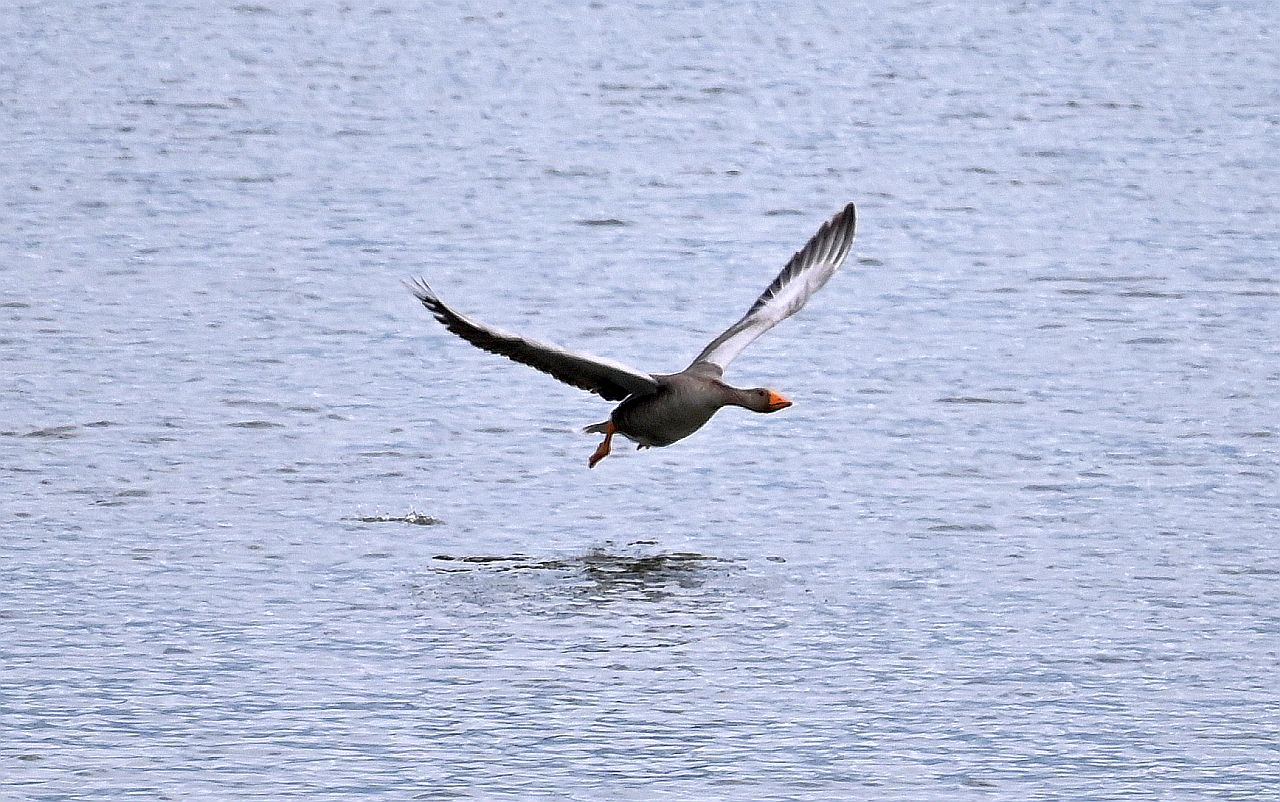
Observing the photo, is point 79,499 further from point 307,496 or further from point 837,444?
point 837,444

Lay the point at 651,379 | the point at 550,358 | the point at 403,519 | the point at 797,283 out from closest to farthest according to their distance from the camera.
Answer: the point at 550,358 → the point at 651,379 → the point at 403,519 → the point at 797,283

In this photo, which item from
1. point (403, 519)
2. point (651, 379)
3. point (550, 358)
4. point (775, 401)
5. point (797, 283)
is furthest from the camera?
point (797, 283)

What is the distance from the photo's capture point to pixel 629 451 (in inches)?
577

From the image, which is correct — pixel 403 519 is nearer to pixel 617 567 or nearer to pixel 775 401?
pixel 617 567

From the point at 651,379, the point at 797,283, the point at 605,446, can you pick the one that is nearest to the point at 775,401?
the point at 651,379

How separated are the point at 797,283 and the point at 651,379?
2.03 metres

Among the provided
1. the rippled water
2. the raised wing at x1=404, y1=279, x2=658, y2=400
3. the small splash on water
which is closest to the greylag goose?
the raised wing at x1=404, y1=279, x2=658, y2=400

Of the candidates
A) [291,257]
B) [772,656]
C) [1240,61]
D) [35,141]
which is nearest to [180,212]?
[291,257]

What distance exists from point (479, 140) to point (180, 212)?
4471 millimetres

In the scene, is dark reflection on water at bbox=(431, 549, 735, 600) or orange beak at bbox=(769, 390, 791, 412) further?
orange beak at bbox=(769, 390, 791, 412)

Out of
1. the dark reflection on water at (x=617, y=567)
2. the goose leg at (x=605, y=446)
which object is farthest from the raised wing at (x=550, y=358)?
the dark reflection on water at (x=617, y=567)

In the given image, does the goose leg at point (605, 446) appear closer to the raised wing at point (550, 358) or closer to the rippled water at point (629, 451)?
the raised wing at point (550, 358)

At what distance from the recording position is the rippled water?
31.3 ft

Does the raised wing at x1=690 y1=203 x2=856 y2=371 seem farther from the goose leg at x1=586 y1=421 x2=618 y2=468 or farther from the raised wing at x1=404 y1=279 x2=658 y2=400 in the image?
the raised wing at x1=404 y1=279 x2=658 y2=400
